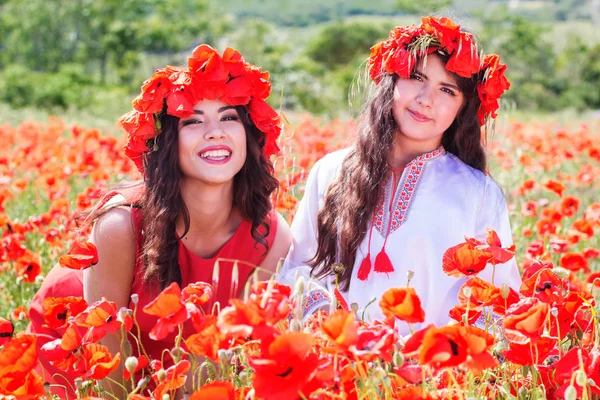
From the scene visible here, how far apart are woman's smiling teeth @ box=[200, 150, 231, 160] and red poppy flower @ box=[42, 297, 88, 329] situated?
107cm

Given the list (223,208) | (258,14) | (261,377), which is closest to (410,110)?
(223,208)

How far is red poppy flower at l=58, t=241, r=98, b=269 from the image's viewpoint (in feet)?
7.11

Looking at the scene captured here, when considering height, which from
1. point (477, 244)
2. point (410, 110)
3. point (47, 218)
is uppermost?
point (410, 110)

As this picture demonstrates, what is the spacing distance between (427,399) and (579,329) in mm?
724

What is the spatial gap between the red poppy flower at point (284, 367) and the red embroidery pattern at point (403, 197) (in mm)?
1774

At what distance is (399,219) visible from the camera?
123 inches

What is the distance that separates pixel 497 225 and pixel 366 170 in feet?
1.81

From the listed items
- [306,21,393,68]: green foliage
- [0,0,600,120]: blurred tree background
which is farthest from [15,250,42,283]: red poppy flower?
[306,21,393,68]: green foliage

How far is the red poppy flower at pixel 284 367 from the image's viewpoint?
53.1 inches

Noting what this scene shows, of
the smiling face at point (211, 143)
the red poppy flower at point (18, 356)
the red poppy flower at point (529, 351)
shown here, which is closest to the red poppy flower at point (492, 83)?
the smiling face at point (211, 143)

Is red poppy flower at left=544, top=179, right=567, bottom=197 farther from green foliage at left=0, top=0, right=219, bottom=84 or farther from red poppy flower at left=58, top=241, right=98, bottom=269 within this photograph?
green foliage at left=0, top=0, right=219, bottom=84

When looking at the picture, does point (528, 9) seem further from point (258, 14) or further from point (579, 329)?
point (579, 329)

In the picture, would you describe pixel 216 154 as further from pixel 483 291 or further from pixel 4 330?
pixel 483 291

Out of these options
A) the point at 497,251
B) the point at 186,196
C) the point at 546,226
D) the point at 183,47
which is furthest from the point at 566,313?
the point at 183,47
